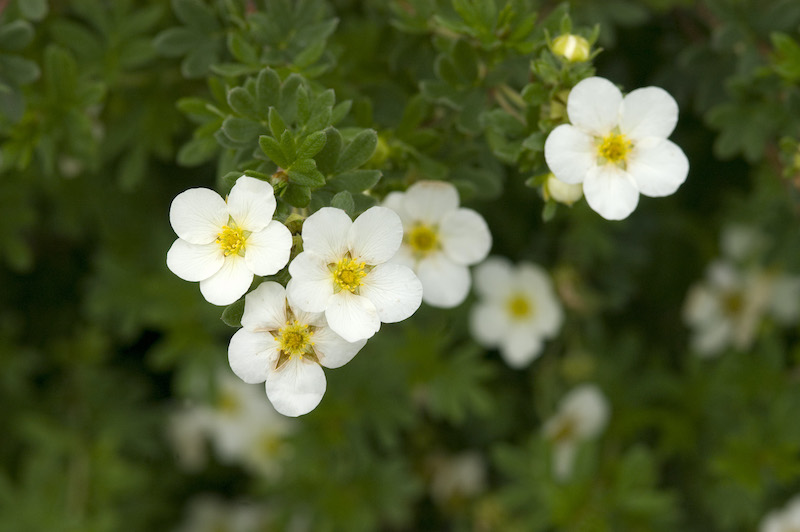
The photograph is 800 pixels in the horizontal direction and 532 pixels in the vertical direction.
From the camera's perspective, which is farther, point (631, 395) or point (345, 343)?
point (631, 395)

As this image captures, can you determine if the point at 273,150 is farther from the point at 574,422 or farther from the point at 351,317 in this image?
the point at 574,422

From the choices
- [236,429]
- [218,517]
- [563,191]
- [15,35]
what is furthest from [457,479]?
[15,35]

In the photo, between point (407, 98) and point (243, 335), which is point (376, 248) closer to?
point (243, 335)

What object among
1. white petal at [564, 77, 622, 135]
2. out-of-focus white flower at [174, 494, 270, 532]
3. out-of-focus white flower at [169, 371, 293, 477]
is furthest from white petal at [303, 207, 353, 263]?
out-of-focus white flower at [174, 494, 270, 532]

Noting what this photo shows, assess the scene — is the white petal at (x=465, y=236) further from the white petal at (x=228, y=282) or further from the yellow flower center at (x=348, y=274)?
the white petal at (x=228, y=282)

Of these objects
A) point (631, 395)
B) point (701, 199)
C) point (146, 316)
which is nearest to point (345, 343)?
point (146, 316)

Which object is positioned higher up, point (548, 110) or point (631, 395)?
point (548, 110)
